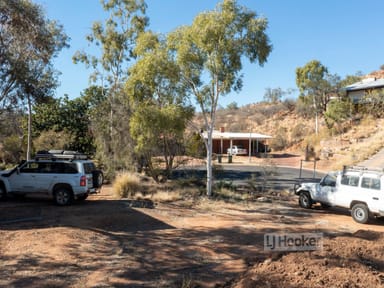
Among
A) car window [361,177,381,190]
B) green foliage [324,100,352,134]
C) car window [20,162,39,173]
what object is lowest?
car window [361,177,381,190]

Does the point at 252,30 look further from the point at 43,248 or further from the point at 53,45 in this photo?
the point at 43,248

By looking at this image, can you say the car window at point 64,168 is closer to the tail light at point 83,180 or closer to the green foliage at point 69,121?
the tail light at point 83,180

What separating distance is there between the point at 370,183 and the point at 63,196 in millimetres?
11399

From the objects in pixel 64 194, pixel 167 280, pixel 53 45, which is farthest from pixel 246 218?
pixel 53 45

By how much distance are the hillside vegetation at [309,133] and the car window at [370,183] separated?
16.9 m

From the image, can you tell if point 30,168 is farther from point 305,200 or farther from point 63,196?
point 305,200

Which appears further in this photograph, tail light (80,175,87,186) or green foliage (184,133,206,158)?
green foliage (184,133,206,158)

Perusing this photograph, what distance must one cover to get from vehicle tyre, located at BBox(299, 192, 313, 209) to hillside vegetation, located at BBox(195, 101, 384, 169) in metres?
15.1

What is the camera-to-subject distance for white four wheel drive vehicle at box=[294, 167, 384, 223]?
424 inches

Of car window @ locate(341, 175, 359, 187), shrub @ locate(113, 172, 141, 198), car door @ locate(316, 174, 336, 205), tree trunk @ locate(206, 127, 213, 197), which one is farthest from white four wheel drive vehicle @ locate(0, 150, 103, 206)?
car window @ locate(341, 175, 359, 187)

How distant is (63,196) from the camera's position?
12906mm

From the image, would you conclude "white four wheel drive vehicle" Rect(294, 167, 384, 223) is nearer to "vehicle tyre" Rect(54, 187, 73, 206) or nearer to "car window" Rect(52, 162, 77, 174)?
"car window" Rect(52, 162, 77, 174)

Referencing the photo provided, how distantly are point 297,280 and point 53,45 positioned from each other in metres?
13.1

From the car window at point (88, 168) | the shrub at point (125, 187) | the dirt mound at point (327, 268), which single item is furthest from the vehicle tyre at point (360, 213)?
the car window at point (88, 168)
